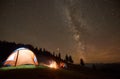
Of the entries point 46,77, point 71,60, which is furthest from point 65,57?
point 46,77

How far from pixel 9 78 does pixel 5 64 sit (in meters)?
5.80

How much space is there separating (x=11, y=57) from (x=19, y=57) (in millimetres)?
717

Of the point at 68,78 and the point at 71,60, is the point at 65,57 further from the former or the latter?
the point at 68,78

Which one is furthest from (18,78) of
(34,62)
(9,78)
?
(34,62)

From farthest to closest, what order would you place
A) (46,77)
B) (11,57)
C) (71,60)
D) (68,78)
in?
1. (71,60)
2. (11,57)
3. (68,78)
4. (46,77)

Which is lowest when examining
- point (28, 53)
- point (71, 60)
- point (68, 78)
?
point (68, 78)

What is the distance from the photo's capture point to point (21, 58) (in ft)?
42.3

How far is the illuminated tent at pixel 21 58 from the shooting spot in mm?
12637

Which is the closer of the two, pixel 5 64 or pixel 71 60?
pixel 5 64

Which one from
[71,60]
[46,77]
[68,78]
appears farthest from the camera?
[71,60]

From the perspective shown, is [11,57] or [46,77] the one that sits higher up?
[11,57]

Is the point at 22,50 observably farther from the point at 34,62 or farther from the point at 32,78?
the point at 32,78

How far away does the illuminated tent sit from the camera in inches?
498

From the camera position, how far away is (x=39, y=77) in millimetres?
7898
